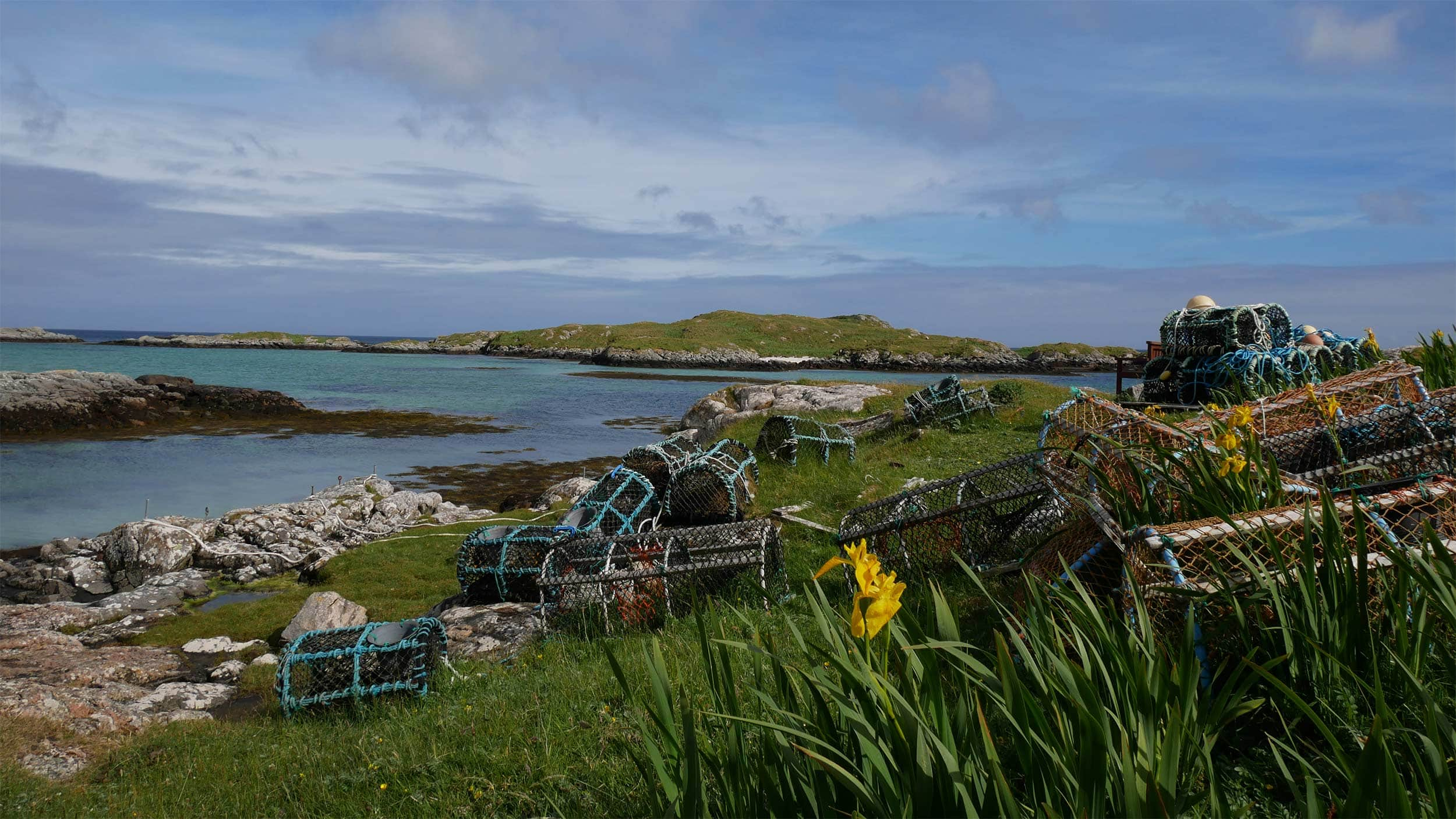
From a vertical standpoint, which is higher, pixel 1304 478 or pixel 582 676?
pixel 1304 478

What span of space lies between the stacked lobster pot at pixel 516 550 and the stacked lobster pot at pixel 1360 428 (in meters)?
5.54

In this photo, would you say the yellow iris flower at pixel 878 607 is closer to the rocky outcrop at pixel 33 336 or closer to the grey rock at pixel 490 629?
the grey rock at pixel 490 629

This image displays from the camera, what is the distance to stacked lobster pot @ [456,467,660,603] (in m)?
8.27

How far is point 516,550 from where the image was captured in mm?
8477

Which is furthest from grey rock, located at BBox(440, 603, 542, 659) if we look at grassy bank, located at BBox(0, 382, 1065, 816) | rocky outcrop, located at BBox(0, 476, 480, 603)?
rocky outcrop, located at BBox(0, 476, 480, 603)

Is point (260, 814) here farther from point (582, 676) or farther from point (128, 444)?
point (128, 444)

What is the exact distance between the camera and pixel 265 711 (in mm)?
6504

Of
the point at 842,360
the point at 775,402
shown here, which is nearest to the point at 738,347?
the point at 842,360

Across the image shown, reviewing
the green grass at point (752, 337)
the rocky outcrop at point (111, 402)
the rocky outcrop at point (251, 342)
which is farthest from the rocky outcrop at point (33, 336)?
the rocky outcrop at point (111, 402)

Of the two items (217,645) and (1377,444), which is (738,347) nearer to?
(217,645)

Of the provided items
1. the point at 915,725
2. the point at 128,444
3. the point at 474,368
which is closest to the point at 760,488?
the point at 915,725

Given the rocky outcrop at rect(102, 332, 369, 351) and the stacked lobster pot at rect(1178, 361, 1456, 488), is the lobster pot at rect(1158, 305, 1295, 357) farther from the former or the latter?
the rocky outcrop at rect(102, 332, 369, 351)

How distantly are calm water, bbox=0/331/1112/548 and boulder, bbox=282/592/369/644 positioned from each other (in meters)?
10.6

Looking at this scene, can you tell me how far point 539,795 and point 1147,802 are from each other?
8.76 feet
